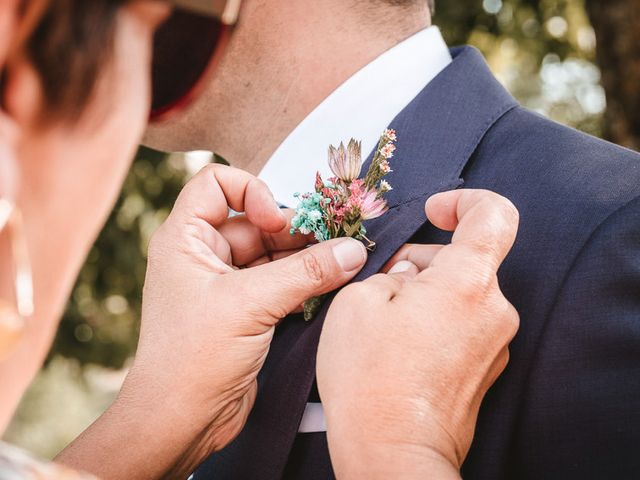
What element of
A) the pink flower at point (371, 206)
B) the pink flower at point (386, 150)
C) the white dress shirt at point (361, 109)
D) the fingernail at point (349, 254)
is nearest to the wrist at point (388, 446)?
the fingernail at point (349, 254)

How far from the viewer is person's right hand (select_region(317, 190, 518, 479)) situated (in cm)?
126

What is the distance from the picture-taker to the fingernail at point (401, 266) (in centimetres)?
157

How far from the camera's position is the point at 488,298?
4.41ft

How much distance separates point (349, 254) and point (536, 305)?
40 centimetres

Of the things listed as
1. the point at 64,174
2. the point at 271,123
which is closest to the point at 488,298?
the point at 64,174

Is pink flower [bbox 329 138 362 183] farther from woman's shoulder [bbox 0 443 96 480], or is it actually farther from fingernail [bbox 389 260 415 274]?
woman's shoulder [bbox 0 443 96 480]

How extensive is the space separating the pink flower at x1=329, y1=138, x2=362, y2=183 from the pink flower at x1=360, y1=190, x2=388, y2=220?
0.06m

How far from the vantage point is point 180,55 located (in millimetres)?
1121

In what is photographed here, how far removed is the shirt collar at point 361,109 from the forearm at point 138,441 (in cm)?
74

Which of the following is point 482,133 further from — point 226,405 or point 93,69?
point 93,69

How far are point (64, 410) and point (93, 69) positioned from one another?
657 inches

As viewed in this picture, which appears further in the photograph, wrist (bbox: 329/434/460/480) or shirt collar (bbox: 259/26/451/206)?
shirt collar (bbox: 259/26/451/206)

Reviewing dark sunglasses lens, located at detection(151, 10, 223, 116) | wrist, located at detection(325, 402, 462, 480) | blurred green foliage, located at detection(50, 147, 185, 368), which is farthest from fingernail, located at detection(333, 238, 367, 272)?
blurred green foliage, located at detection(50, 147, 185, 368)

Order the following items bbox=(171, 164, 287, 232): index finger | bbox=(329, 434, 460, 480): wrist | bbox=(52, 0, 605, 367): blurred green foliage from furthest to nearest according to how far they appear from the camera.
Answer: bbox=(52, 0, 605, 367): blurred green foliage
bbox=(171, 164, 287, 232): index finger
bbox=(329, 434, 460, 480): wrist
